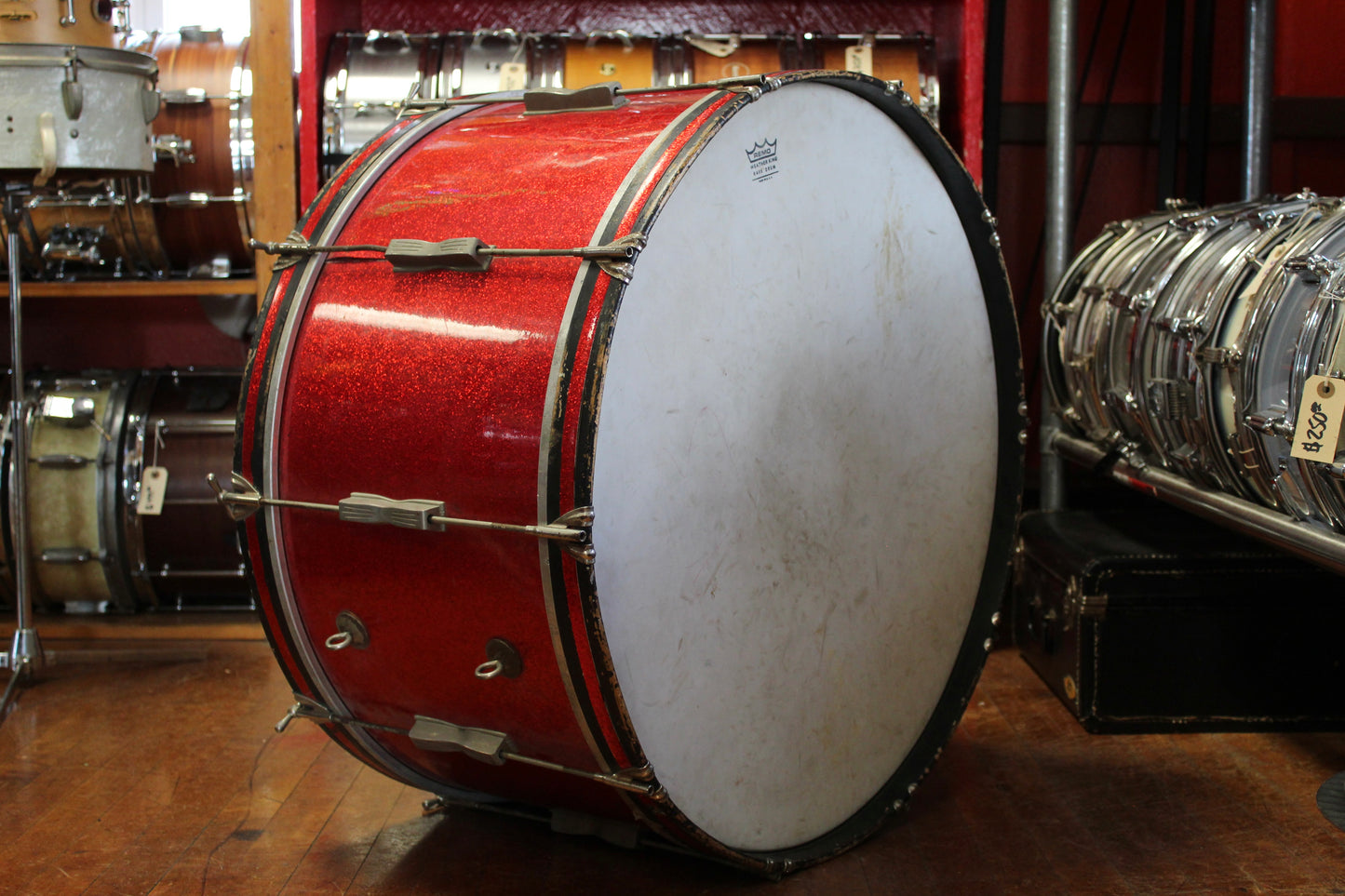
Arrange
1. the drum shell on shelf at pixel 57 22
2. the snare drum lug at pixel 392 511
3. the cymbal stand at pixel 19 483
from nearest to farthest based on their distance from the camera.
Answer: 1. the snare drum lug at pixel 392 511
2. the drum shell on shelf at pixel 57 22
3. the cymbal stand at pixel 19 483

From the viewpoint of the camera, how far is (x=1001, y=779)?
229 cm

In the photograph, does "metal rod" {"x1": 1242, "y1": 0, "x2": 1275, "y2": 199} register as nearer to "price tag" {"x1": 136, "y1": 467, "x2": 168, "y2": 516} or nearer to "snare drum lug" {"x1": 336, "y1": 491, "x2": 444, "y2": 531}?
"snare drum lug" {"x1": 336, "y1": 491, "x2": 444, "y2": 531}

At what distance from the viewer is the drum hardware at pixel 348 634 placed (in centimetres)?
172

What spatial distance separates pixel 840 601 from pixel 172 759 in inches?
53.8

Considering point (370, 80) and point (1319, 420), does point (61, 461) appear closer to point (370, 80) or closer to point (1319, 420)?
point (370, 80)

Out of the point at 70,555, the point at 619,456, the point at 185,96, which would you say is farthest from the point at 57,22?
the point at 619,456

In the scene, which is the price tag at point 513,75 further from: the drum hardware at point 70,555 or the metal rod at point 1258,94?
the metal rod at point 1258,94

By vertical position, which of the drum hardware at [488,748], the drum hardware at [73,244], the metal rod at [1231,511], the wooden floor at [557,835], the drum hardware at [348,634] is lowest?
the wooden floor at [557,835]

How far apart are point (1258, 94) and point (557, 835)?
258 centimetres

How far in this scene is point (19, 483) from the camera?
2832 mm

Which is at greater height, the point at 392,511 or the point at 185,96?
the point at 185,96

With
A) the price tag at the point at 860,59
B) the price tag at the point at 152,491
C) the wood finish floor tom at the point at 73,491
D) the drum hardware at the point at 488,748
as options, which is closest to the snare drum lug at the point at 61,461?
the wood finish floor tom at the point at 73,491

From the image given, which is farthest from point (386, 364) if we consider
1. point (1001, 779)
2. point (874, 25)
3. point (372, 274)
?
point (874, 25)

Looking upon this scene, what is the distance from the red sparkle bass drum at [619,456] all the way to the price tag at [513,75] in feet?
3.99
